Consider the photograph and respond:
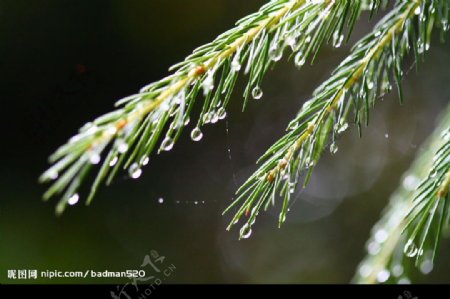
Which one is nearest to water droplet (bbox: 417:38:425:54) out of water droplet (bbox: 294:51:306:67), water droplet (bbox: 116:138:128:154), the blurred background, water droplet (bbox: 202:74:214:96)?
water droplet (bbox: 294:51:306:67)

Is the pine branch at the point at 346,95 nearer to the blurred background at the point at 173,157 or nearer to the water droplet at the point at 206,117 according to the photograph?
the water droplet at the point at 206,117

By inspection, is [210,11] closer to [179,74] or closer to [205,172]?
[205,172]

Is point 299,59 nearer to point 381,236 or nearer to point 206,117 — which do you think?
point 206,117

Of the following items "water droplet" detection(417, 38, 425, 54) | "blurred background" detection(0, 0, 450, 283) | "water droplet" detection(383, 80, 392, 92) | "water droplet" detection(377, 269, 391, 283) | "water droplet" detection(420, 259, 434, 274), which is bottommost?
"water droplet" detection(420, 259, 434, 274)

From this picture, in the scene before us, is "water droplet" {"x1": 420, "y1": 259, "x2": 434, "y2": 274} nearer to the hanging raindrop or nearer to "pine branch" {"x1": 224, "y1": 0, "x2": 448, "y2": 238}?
"pine branch" {"x1": 224, "y1": 0, "x2": 448, "y2": 238}

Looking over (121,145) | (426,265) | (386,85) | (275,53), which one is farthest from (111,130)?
(426,265)
